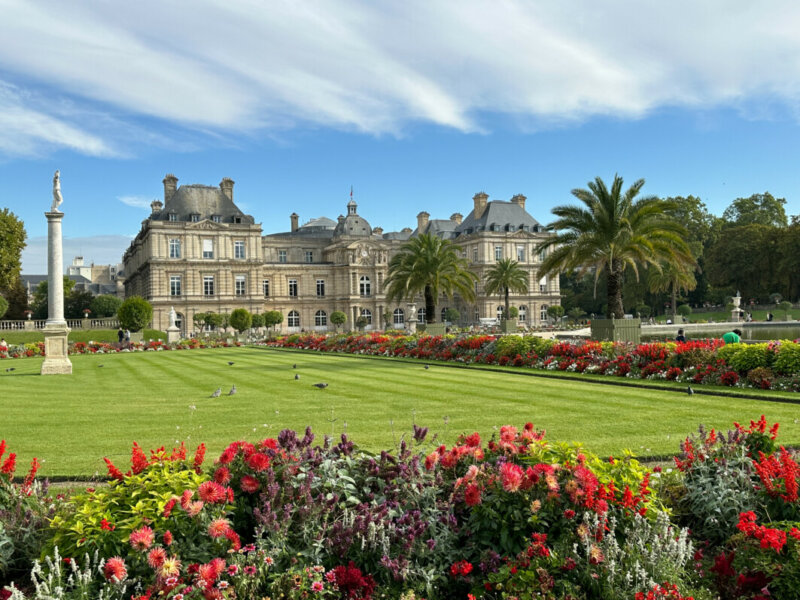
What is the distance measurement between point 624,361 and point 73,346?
3271 cm

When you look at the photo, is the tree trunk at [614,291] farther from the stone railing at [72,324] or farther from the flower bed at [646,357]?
the stone railing at [72,324]

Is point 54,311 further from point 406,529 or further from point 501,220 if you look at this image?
point 501,220

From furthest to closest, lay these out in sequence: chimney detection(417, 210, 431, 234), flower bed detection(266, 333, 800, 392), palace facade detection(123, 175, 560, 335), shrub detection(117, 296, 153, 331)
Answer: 1. chimney detection(417, 210, 431, 234)
2. palace facade detection(123, 175, 560, 335)
3. shrub detection(117, 296, 153, 331)
4. flower bed detection(266, 333, 800, 392)

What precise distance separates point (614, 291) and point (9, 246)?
171ft

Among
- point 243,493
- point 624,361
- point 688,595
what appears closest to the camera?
point 688,595

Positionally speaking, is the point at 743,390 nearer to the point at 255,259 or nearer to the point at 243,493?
the point at 243,493

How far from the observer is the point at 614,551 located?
4.16m

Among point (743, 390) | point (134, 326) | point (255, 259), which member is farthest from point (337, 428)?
point (255, 259)

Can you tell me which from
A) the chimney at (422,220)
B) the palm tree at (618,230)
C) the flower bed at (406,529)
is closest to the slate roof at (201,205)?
the chimney at (422,220)

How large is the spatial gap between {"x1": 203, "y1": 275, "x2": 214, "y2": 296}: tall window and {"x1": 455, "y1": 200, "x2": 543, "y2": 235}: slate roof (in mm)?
35514

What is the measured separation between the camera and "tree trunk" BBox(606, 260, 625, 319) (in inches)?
Answer: 956

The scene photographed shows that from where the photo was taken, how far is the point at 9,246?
53938 mm

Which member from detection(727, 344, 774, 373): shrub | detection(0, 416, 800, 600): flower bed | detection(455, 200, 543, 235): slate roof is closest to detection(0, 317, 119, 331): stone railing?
detection(455, 200, 543, 235): slate roof

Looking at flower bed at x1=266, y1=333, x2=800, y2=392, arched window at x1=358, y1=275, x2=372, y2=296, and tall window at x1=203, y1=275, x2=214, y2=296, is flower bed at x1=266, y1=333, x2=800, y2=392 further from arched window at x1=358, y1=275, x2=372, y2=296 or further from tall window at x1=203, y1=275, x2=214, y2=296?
arched window at x1=358, y1=275, x2=372, y2=296
